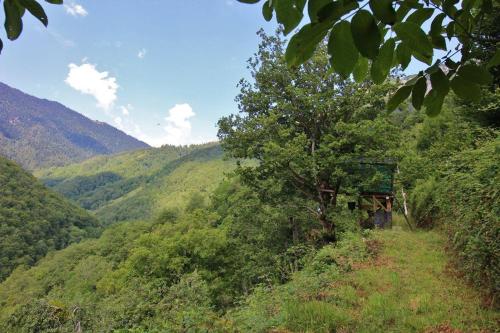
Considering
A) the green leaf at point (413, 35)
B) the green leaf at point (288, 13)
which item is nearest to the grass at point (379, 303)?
the green leaf at point (413, 35)

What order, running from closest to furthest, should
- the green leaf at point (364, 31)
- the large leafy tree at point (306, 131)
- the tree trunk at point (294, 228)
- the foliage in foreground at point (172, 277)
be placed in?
1. the green leaf at point (364, 31)
2. the foliage in foreground at point (172, 277)
3. the large leafy tree at point (306, 131)
4. the tree trunk at point (294, 228)

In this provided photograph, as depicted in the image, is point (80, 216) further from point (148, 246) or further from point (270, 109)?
point (270, 109)

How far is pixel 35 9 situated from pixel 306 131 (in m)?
15.1

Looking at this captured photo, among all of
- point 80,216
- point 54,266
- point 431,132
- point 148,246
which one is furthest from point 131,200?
point 431,132

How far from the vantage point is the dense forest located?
6238 mm

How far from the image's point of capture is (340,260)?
985 centimetres

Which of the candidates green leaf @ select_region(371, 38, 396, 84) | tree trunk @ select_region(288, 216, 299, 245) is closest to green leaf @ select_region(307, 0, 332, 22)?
green leaf @ select_region(371, 38, 396, 84)

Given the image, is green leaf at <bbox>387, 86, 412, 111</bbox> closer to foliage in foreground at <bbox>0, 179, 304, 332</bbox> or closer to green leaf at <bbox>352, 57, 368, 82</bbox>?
green leaf at <bbox>352, 57, 368, 82</bbox>

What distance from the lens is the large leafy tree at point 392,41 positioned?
92 cm

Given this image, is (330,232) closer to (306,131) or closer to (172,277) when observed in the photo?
(306,131)

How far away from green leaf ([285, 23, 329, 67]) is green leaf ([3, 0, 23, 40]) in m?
0.89

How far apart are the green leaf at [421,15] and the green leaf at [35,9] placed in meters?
1.10

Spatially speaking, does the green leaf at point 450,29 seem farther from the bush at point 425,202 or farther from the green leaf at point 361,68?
the bush at point 425,202

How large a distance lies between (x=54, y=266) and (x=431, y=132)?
73263mm
